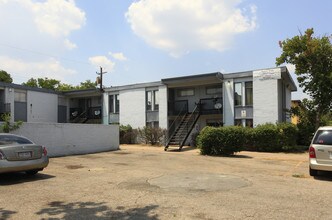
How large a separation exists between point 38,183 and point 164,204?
13.9 feet

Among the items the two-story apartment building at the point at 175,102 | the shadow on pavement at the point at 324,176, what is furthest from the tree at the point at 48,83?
the shadow on pavement at the point at 324,176

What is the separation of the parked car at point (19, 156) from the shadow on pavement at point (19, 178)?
217 mm

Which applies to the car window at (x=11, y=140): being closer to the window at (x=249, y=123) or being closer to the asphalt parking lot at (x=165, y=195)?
the asphalt parking lot at (x=165, y=195)

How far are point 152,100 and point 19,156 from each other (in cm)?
1960

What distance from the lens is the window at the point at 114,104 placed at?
31.0 m

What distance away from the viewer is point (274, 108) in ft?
74.2

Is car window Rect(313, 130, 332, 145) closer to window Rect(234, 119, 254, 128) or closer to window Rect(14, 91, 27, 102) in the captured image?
window Rect(234, 119, 254, 128)

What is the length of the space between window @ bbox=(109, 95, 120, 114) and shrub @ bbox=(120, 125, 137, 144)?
313cm

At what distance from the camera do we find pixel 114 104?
3117 centimetres

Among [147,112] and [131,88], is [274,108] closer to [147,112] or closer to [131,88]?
[147,112]

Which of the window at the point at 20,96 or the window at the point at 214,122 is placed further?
the window at the point at 20,96

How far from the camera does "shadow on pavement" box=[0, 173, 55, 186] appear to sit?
9016 mm

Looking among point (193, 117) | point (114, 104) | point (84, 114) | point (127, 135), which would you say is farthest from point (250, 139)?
point (84, 114)

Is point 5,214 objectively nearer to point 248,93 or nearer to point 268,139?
point 268,139
